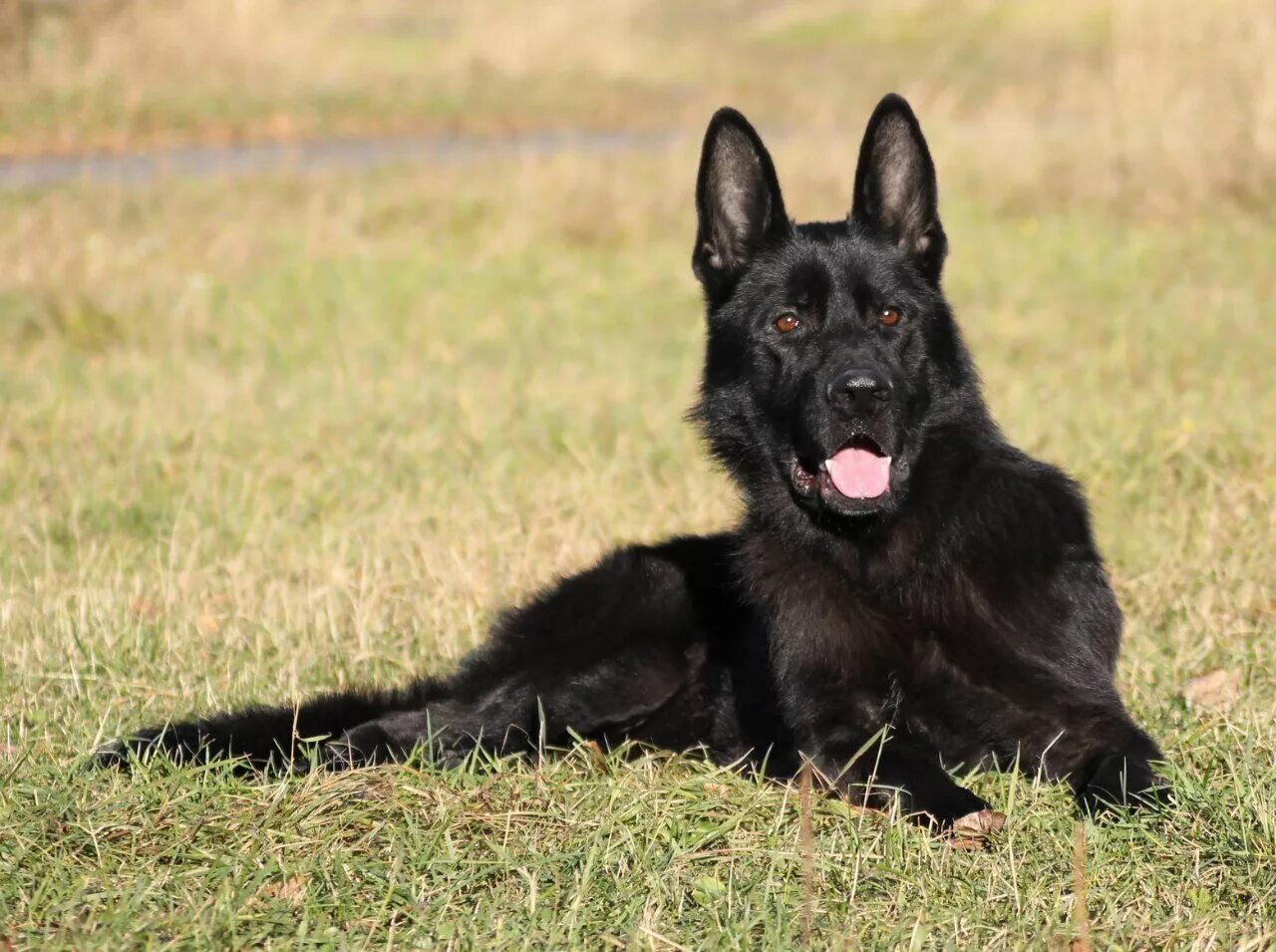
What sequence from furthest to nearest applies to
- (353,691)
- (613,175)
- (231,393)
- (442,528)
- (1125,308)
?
(613,175)
(1125,308)
(231,393)
(442,528)
(353,691)

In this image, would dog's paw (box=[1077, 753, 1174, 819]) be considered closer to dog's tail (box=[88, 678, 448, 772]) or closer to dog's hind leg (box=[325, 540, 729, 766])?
dog's hind leg (box=[325, 540, 729, 766])

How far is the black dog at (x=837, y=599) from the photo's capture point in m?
3.58

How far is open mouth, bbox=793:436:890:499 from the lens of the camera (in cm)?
369

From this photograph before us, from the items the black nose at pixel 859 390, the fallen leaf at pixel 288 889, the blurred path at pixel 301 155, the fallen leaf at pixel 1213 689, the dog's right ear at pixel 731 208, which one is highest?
the blurred path at pixel 301 155

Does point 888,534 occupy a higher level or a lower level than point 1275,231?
lower

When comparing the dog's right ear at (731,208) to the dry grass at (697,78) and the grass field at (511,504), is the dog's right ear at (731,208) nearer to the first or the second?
the grass field at (511,504)

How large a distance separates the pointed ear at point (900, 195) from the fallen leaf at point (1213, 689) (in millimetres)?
1292

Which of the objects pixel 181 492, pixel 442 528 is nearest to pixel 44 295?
pixel 181 492

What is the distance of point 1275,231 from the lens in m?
10.8

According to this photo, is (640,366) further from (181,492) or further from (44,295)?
(44,295)

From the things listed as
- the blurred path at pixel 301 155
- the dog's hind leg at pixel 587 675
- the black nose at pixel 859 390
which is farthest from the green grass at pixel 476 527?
the blurred path at pixel 301 155

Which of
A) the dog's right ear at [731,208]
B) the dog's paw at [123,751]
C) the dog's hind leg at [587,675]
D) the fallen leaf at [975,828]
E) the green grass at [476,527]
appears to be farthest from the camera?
the dog's right ear at [731,208]

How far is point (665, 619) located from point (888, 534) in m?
0.76

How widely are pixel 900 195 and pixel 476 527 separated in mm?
2276
